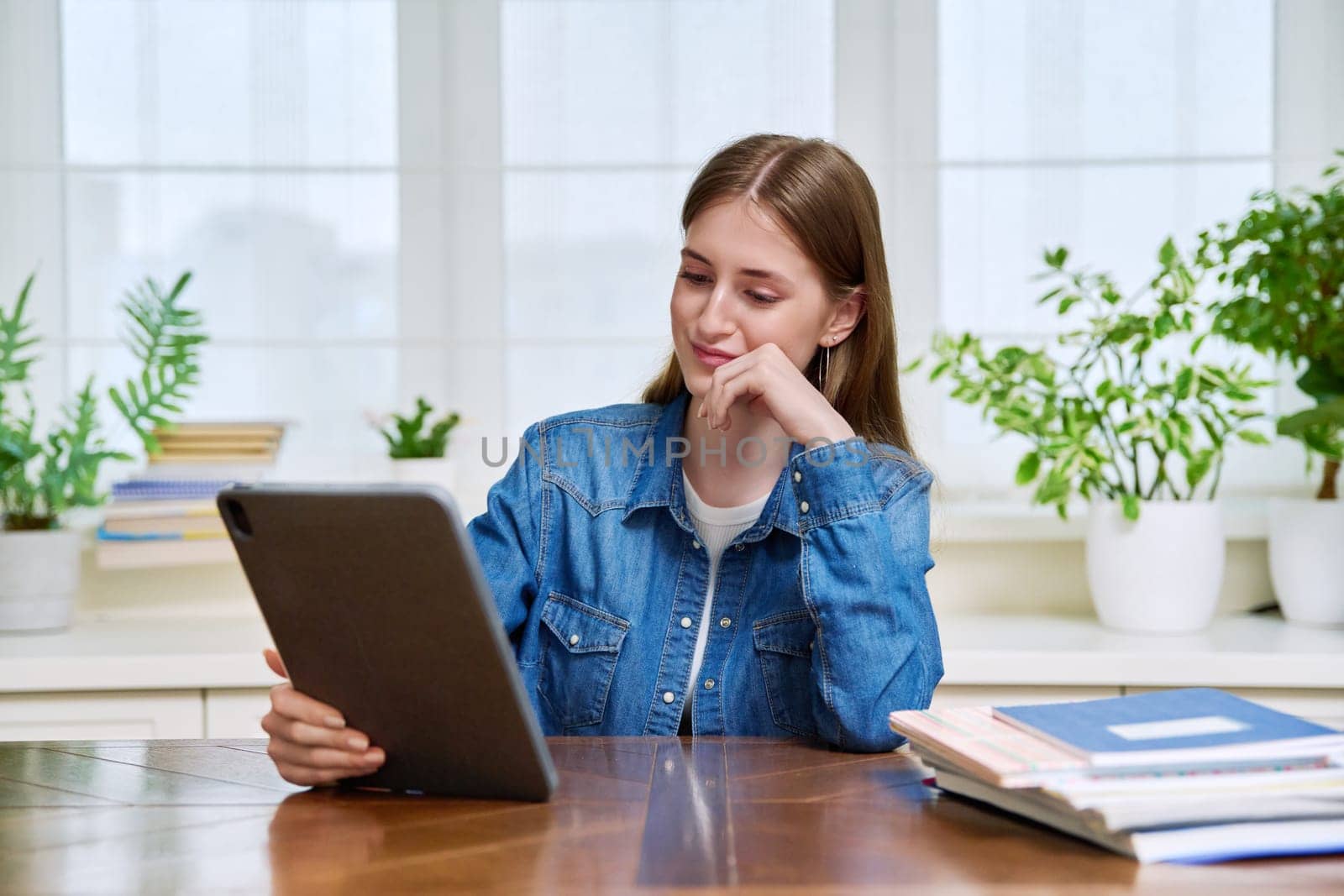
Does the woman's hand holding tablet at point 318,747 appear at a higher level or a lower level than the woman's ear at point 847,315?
lower

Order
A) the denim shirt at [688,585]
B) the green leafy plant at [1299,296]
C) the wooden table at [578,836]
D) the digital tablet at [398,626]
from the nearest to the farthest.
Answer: the wooden table at [578,836] < the digital tablet at [398,626] < the denim shirt at [688,585] < the green leafy plant at [1299,296]

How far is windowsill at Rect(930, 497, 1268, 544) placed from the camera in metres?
2.42

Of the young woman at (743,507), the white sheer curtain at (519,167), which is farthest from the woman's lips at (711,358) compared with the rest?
the white sheer curtain at (519,167)

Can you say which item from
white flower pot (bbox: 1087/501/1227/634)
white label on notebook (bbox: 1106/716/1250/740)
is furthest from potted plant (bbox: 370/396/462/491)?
white label on notebook (bbox: 1106/716/1250/740)

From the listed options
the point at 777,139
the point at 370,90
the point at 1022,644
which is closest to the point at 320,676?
the point at 777,139

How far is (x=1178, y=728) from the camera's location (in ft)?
3.20

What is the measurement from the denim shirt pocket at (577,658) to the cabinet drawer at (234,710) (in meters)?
0.68

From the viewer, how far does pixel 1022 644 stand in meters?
2.11

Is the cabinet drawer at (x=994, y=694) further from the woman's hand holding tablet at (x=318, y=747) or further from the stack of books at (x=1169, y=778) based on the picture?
the woman's hand holding tablet at (x=318, y=747)

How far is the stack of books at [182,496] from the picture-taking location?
7.77 feet

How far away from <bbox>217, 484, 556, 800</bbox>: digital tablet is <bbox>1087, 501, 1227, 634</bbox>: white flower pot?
59.4 inches

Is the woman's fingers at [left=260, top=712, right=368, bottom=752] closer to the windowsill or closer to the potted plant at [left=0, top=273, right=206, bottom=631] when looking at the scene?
the potted plant at [left=0, top=273, right=206, bottom=631]

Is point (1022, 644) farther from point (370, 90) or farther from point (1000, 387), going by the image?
point (370, 90)

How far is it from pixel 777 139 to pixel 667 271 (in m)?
0.94
